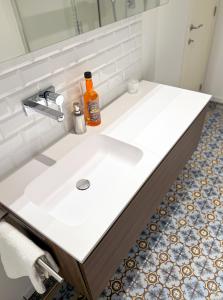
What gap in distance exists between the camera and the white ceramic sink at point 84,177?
0.94m

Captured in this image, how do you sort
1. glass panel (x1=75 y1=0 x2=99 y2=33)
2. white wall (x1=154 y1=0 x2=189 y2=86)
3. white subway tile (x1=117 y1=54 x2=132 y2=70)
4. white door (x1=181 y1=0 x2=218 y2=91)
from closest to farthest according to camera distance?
glass panel (x1=75 y1=0 x2=99 y2=33) → white subway tile (x1=117 y1=54 x2=132 y2=70) → white wall (x1=154 y1=0 x2=189 y2=86) → white door (x1=181 y1=0 x2=218 y2=91)

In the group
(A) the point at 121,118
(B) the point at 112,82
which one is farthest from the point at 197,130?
(B) the point at 112,82

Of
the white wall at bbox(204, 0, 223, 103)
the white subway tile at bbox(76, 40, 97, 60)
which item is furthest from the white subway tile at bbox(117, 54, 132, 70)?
the white wall at bbox(204, 0, 223, 103)

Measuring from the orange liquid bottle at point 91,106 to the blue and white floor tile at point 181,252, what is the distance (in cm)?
87

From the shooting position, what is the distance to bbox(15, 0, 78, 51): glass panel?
694 mm

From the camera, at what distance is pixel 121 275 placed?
1407mm

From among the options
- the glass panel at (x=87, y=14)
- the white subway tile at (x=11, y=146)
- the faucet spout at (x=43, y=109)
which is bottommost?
the white subway tile at (x=11, y=146)

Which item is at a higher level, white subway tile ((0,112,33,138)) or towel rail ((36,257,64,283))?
white subway tile ((0,112,33,138))

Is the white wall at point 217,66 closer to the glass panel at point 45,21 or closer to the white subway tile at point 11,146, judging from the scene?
the glass panel at point 45,21

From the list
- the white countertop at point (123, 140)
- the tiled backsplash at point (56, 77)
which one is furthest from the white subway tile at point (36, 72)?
A: the white countertop at point (123, 140)

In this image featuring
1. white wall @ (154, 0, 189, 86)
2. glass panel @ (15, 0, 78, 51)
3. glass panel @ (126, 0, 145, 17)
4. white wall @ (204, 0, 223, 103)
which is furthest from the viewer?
white wall @ (204, 0, 223, 103)

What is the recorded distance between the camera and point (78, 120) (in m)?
1.13

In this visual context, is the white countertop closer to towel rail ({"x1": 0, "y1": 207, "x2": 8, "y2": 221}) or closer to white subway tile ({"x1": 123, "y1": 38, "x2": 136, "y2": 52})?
towel rail ({"x1": 0, "y1": 207, "x2": 8, "y2": 221})

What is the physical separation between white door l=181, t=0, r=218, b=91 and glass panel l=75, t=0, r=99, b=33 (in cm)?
109
